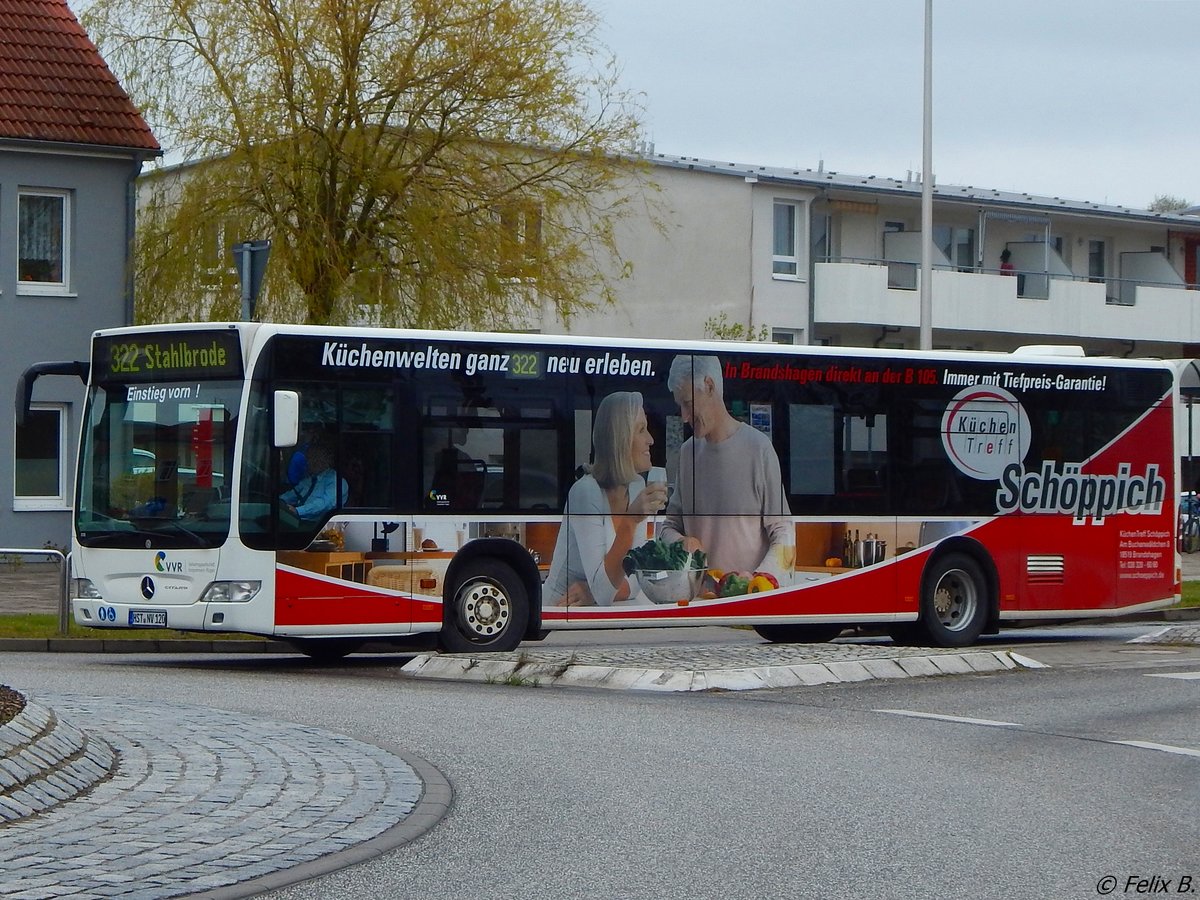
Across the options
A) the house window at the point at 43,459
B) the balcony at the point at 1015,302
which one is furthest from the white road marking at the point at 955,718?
the balcony at the point at 1015,302

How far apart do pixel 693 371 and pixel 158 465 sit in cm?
511

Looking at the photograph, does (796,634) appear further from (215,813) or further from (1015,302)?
(1015,302)

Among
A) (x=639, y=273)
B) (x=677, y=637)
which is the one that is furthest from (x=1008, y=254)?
(x=677, y=637)

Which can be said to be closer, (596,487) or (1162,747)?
(1162,747)

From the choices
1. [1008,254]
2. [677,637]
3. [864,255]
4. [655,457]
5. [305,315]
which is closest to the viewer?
[655,457]

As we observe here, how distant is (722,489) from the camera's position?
61.5 feet

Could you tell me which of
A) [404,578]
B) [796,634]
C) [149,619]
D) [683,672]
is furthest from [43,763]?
[796,634]

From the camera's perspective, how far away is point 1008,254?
54969 mm

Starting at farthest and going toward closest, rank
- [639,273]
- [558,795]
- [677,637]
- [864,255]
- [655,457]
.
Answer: [864,255]
[639,273]
[677,637]
[655,457]
[558,795]

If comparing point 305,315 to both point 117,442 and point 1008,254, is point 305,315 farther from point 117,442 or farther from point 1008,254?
point 1008,254

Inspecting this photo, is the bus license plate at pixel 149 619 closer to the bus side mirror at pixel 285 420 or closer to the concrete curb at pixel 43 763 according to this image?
the bus side mirror at pixel 285 420

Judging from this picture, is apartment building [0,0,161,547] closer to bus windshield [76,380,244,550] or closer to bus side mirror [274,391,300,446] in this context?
bus windshield [76,380,244,550]

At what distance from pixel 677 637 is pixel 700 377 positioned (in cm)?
588

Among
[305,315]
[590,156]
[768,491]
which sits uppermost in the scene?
[590,156]
